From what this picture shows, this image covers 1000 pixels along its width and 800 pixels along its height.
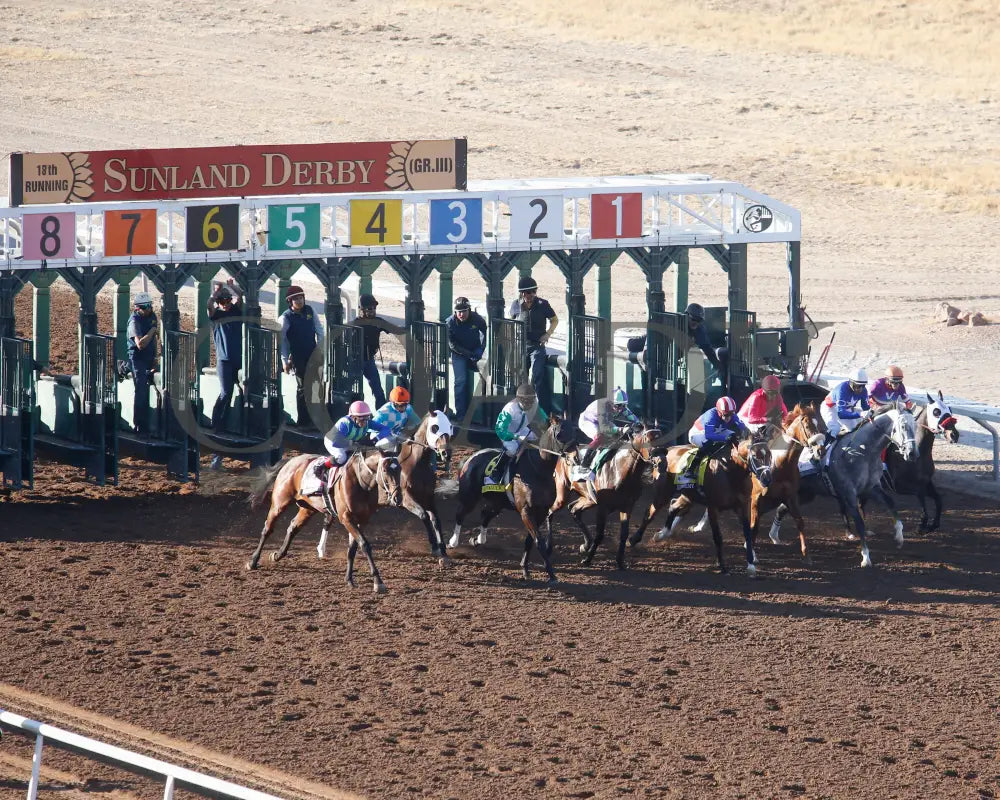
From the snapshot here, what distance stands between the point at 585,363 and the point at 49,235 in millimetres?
5612

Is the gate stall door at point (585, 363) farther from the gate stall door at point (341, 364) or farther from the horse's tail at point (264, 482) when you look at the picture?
the horse's tail at point (264, 482)

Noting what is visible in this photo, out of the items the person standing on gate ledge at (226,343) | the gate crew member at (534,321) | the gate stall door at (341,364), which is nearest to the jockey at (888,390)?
the gate crew member at (534,321)

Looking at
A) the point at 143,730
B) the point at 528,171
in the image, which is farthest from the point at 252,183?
the point at 528,171

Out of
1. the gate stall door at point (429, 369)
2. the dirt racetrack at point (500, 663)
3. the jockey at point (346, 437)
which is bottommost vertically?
the dirt racetrack at point (500, 663)

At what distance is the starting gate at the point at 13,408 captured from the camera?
16078mm

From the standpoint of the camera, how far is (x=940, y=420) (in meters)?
16.4

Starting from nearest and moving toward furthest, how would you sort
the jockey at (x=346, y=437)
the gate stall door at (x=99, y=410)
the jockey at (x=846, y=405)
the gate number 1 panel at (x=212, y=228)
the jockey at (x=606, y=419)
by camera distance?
1. the jockey at (x=346, y=437)
2. the jockey at (x=606, y=419)
3. the gate stall door at (x=99, y=410)
4. the jockey at (x=846, y=405)
5. the gate number 1 panel at (x=212, y=228)

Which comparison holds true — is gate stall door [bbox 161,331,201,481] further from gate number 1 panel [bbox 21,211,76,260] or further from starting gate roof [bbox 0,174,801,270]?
gate number 1 panel [bbox 21,211,76,260]

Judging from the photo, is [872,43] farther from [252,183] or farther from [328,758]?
[328,758]

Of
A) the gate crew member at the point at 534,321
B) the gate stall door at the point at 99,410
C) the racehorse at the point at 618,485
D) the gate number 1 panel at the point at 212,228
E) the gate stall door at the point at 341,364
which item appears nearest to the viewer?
the racehorse at the point at 618,485

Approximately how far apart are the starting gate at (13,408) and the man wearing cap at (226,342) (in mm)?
1970

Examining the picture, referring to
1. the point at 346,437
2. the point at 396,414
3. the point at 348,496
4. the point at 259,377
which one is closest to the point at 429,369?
the point at 259,377

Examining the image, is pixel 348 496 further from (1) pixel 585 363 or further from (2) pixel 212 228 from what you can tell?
(1) pixel 585 363

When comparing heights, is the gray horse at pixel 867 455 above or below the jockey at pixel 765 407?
below
